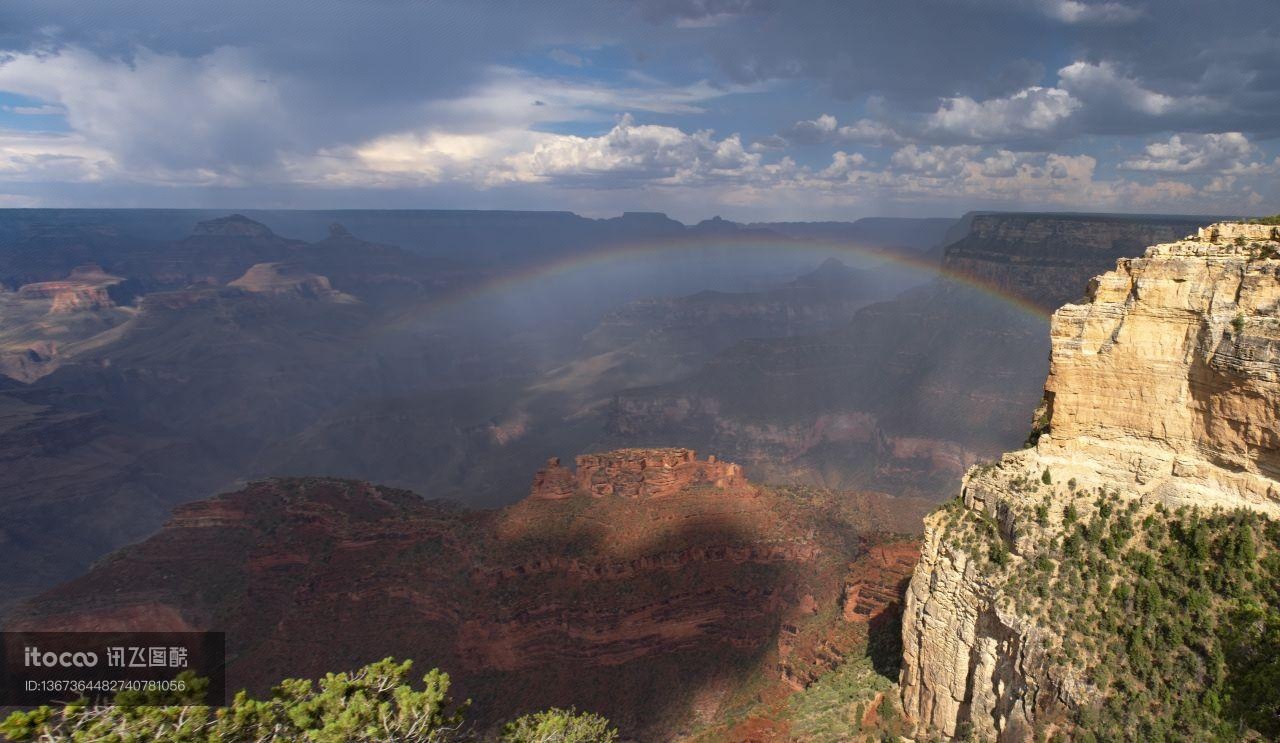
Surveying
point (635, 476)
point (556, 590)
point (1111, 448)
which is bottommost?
point (556, 590)

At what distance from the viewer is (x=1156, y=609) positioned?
18016 mm

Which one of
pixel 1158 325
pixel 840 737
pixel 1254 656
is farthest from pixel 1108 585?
pixel 840 737

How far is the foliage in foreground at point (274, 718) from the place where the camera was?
1220cm

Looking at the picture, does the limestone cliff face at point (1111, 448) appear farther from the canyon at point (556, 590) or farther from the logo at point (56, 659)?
the logo at point (56, 659)

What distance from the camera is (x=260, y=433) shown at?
150250 mm

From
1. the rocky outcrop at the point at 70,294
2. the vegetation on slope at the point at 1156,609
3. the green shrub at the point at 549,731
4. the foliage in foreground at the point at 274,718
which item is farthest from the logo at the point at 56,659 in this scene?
the rocky outcrop at the point at 70,294

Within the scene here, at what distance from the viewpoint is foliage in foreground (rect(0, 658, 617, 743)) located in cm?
1220

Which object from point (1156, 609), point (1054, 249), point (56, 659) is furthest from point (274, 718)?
point (1054, 249)

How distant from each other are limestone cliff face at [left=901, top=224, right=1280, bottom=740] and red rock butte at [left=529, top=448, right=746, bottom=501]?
25.4 metres

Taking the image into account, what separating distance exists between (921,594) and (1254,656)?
8.32 meters

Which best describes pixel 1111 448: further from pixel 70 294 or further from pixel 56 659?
Answer: pixel 70 294

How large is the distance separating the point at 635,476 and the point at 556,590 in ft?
32.9

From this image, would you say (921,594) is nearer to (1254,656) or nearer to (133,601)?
(1254,656)

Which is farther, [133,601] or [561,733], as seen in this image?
[133,601]
